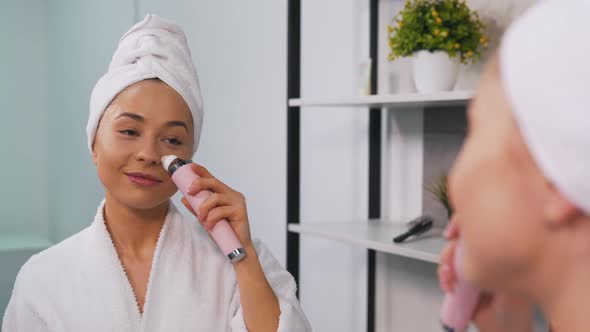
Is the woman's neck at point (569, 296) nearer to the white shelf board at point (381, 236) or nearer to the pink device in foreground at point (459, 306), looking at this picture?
the pink device in foreground at point (459, 306)

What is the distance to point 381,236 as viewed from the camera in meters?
1.80

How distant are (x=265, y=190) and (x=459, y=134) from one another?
3.16 ft

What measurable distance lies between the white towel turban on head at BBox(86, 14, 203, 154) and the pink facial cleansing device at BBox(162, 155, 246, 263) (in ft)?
0.42

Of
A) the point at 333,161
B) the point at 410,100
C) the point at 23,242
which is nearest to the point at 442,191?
the point at 410,100

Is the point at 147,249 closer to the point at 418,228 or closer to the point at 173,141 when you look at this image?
the point at 173,141

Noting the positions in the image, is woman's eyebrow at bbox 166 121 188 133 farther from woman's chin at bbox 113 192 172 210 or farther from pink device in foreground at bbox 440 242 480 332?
pink device in foreground at bbox 440 242 480 332

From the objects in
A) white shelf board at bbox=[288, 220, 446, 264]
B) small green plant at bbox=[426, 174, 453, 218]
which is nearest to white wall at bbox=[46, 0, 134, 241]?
white shelf board at bbox=[288, 220, 446, 264]

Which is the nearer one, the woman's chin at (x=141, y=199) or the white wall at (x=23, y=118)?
the woman's chin at (x=141, y=199)

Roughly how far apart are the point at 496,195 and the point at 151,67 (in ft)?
2.76

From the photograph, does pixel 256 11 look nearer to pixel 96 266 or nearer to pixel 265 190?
pixel 265 190

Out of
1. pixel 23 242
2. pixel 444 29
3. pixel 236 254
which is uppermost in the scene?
pixel 444 29

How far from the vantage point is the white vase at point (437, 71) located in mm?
1664

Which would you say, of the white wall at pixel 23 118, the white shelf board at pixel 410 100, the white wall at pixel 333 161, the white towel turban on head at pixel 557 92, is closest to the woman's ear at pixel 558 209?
the white towel turban on head at pixel 557 92

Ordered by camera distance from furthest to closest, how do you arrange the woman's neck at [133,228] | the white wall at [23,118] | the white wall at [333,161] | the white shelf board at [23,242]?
the white wall at [23,118]
the white shelf board at [23,242]
the white wall at [333,161]
the woman's neck at [133,228]
